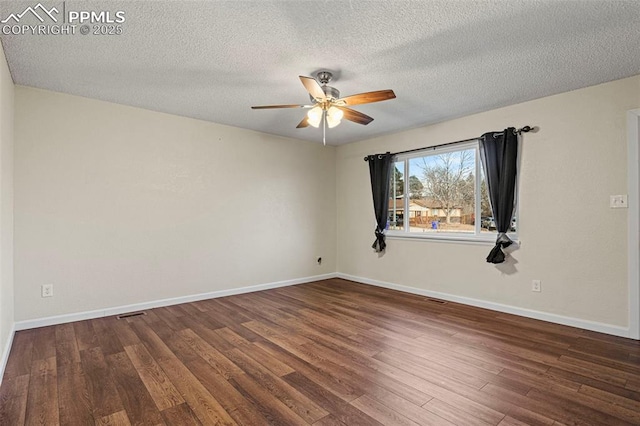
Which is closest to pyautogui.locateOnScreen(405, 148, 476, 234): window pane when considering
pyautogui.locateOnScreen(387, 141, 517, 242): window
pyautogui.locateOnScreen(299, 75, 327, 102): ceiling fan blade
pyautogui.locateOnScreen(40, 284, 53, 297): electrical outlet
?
pyautogui.locateOnScreen(387, 141, 517, 242): window

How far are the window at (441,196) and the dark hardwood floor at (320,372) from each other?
3.88ft

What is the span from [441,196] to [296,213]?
234 centimetres

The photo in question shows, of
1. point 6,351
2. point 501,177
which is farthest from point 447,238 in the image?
point 6,351

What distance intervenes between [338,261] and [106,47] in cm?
465

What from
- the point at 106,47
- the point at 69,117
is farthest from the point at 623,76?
the point at 69,117

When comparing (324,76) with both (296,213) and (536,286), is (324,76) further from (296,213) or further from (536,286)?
(536,286)

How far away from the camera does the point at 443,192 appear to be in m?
4.60

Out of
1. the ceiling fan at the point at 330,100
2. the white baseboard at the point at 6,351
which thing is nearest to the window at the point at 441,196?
the ceiling fan at the point at 330,100

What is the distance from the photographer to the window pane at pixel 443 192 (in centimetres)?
430

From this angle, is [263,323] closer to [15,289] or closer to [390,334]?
[390,334]

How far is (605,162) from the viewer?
10.4 feet

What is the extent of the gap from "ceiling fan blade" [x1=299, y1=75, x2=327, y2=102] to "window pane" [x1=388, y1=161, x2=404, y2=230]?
2.68 m

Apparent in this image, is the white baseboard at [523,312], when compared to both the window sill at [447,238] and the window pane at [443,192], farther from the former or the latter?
the window pane at [443,192]

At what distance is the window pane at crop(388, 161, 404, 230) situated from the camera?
16.8ft
